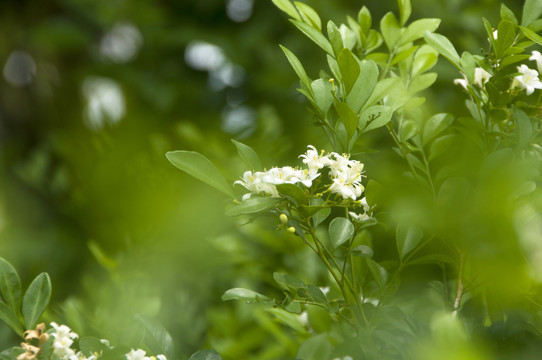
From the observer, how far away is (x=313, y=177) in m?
0.36

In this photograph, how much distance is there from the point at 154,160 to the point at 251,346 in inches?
15.5

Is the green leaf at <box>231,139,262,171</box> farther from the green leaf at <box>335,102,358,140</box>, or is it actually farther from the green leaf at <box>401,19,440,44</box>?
the green leaf at <box>401,19,440,44</box>

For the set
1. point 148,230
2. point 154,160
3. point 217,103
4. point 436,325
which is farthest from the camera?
point 217,103

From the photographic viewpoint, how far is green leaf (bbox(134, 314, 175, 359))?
1.24 ft

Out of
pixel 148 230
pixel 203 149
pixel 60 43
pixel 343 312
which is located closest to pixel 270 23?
pixel 60 43

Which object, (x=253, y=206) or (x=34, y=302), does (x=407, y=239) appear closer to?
(x=253, y=206)

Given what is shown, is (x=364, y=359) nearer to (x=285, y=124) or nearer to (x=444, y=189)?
(x=444, y=189)

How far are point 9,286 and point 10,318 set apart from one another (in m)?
0.02

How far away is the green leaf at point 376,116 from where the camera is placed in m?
0.37

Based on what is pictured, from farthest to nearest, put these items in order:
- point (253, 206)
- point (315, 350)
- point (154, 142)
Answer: point (154, 142) < point (315, 350) < point (253, 206)

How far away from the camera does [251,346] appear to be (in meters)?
0.69

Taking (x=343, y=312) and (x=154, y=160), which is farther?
(x=154, y=160)

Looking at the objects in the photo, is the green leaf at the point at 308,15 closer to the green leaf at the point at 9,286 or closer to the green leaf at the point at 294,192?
the green leaf at the point at 294,192

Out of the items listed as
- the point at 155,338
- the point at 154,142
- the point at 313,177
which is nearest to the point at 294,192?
the point at 313,177
